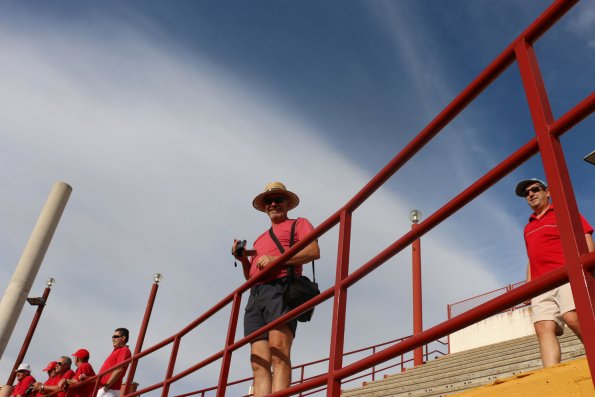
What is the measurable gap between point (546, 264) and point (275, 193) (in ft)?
6.80

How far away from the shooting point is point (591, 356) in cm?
133

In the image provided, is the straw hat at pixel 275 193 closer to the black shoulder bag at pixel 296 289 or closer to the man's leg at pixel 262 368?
the black shoulder bag at pixel 296 289

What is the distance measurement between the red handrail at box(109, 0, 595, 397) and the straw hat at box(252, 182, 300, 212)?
1311mm

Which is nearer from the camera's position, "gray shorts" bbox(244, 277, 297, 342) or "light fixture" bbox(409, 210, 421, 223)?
"gray shorts" bbox(244, 277, 297, 342)

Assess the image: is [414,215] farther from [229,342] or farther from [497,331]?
[229,342]

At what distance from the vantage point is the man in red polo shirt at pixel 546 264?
3277 mm

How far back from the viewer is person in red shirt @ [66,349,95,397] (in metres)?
6.97

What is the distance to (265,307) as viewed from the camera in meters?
3.83

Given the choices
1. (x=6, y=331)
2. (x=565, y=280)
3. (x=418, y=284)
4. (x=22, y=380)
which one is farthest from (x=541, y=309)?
(x=418, y=284)

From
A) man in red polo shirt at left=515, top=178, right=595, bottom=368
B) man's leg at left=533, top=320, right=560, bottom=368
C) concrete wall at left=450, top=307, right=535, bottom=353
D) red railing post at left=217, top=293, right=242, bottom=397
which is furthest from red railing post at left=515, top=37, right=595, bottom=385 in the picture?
concrete wall at left=450, top=307, right=535, bottom=353

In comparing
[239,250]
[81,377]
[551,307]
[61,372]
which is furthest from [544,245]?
[61,372]

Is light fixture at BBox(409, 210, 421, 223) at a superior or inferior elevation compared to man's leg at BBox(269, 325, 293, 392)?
superior

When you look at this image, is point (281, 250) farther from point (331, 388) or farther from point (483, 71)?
point (483, 71)

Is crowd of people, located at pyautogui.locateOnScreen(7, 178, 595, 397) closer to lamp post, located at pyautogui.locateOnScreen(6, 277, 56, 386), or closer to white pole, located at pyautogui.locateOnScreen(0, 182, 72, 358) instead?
white pole, located at pyautogui.locateOnScreen(0, 182, 72, 358)
